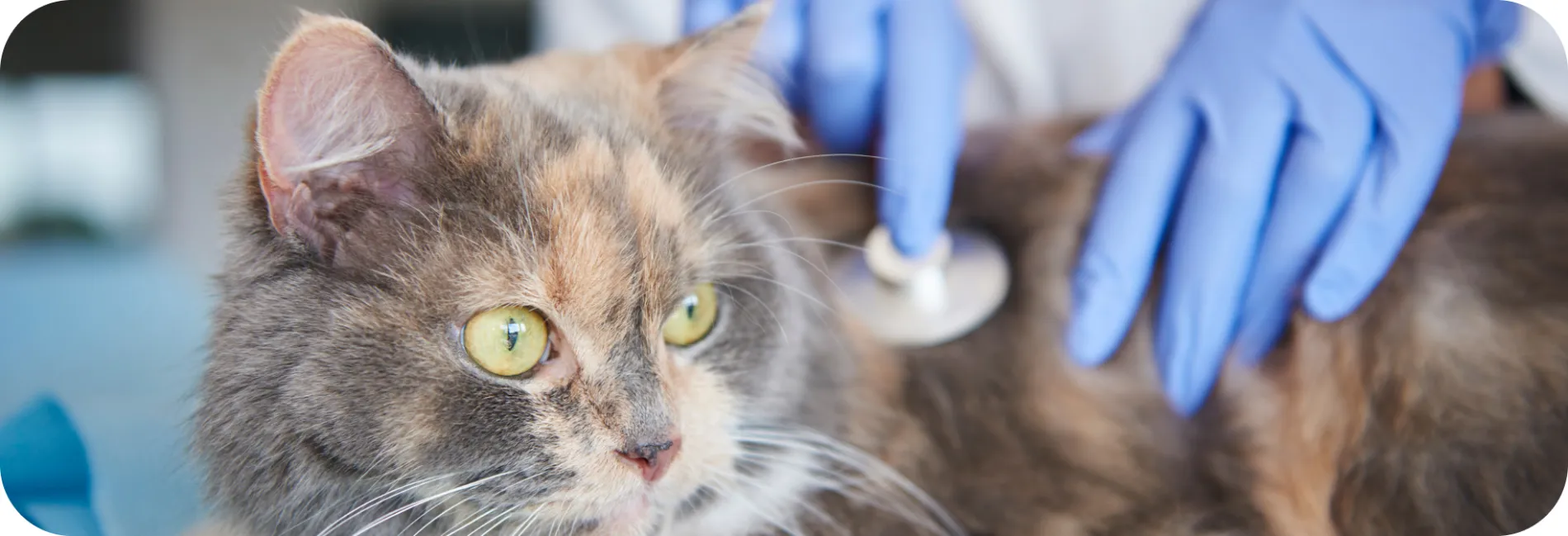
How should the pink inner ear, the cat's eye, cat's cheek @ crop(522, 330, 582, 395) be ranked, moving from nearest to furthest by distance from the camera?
the pink inner ear < cat's cheek @ crop(522, 330, 582, 395) < the cat's eye

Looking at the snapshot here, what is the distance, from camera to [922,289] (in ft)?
3.55

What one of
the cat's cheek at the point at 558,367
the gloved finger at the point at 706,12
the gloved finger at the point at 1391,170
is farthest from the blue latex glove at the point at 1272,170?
the cat's cheek at the point at 558,367

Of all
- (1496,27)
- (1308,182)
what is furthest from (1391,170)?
(1496,27)

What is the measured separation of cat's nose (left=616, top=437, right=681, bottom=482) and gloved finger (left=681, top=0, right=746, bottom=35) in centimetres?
58

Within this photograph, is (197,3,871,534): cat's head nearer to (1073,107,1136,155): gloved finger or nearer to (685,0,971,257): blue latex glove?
(685,0,971,257): blue latex glove

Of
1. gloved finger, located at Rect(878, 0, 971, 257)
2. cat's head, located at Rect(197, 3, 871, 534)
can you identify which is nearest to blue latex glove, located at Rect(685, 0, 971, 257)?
gloved finger, located at Rect(878, 0, 971, 257)

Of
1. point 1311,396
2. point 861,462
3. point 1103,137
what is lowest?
point 1311,396

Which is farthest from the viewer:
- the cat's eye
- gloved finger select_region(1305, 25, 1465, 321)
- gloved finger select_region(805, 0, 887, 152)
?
gloved finger select_region(805, 0, 887, 152)

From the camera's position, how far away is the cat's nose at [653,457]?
0.72 metres

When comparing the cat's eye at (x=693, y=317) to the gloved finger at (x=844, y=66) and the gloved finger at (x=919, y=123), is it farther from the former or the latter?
the gloved finger at (x=844, y=66)

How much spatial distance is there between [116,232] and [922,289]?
767mm

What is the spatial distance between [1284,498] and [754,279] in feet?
2.05

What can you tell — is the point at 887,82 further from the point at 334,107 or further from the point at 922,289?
the point at 334,107

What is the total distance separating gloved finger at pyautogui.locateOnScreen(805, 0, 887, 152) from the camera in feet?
3.76
